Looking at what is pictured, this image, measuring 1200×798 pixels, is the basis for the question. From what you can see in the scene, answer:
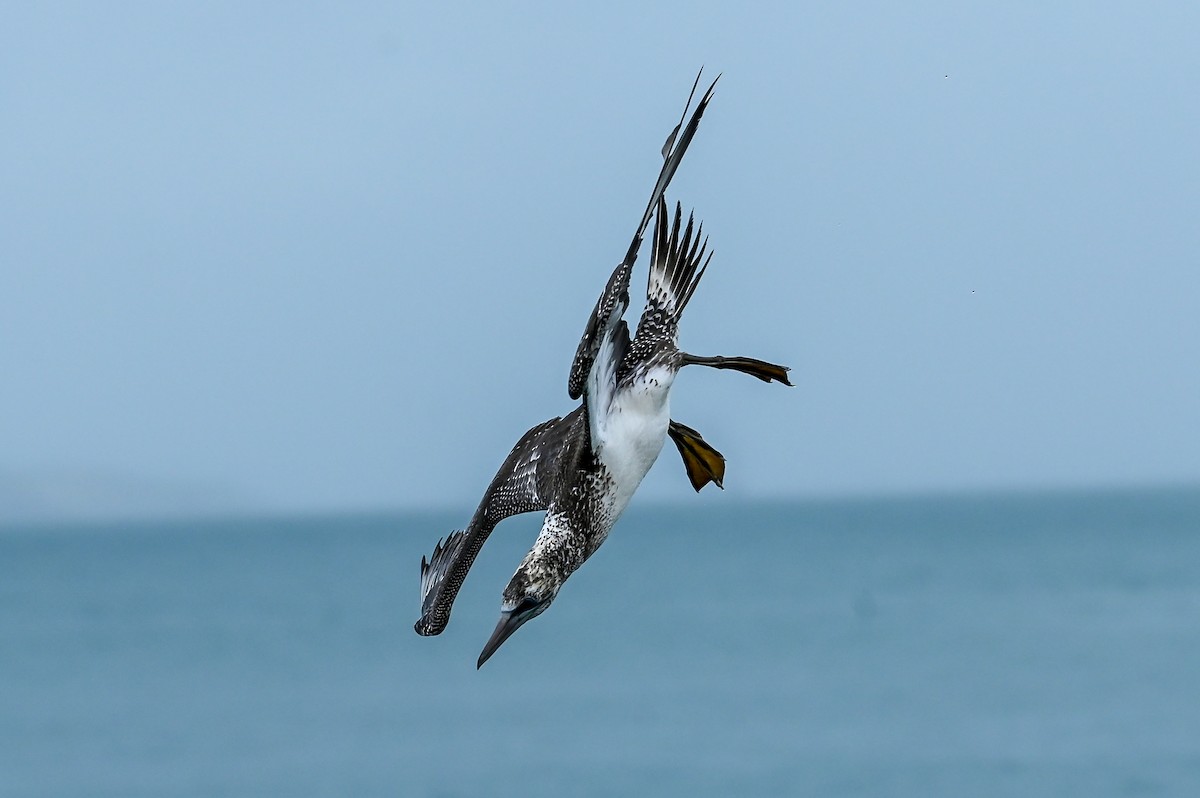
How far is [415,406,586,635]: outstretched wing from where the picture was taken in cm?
1115

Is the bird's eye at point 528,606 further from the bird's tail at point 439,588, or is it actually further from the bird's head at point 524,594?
the bird's tail at point 439,588

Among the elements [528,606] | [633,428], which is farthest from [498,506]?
[633,428]

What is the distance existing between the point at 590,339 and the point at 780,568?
14848 cm

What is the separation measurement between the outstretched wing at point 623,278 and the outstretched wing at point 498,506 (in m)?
1.13

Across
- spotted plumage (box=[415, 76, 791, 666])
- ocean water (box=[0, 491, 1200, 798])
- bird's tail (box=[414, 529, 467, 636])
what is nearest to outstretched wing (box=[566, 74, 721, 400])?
spotted plumage (box=[415, 76, 791, 666])

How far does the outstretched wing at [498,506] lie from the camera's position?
439 inches

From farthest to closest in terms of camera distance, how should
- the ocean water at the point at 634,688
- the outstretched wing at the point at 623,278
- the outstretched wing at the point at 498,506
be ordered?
the ocean water at the point at 634,688
the outstretched wing at the point at 498,506
the outstretched wing at the point at 623,278

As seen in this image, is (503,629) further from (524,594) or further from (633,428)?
(633,428)

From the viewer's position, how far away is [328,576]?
153875 mm

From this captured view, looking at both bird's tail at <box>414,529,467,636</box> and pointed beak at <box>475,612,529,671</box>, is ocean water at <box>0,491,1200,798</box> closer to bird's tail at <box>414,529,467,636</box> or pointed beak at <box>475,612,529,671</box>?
bird's tail at <box>414,529,467,636</box>

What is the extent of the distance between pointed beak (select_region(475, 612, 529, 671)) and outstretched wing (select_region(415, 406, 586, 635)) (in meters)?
0.96

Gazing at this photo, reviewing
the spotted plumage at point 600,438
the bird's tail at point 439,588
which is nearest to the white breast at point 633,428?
the spotted plumage at point 600,438

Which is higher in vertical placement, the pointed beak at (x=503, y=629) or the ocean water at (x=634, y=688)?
the pointed beak at (x=503, y=629)

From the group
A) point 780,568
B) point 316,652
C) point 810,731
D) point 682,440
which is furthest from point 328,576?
point 682,440
